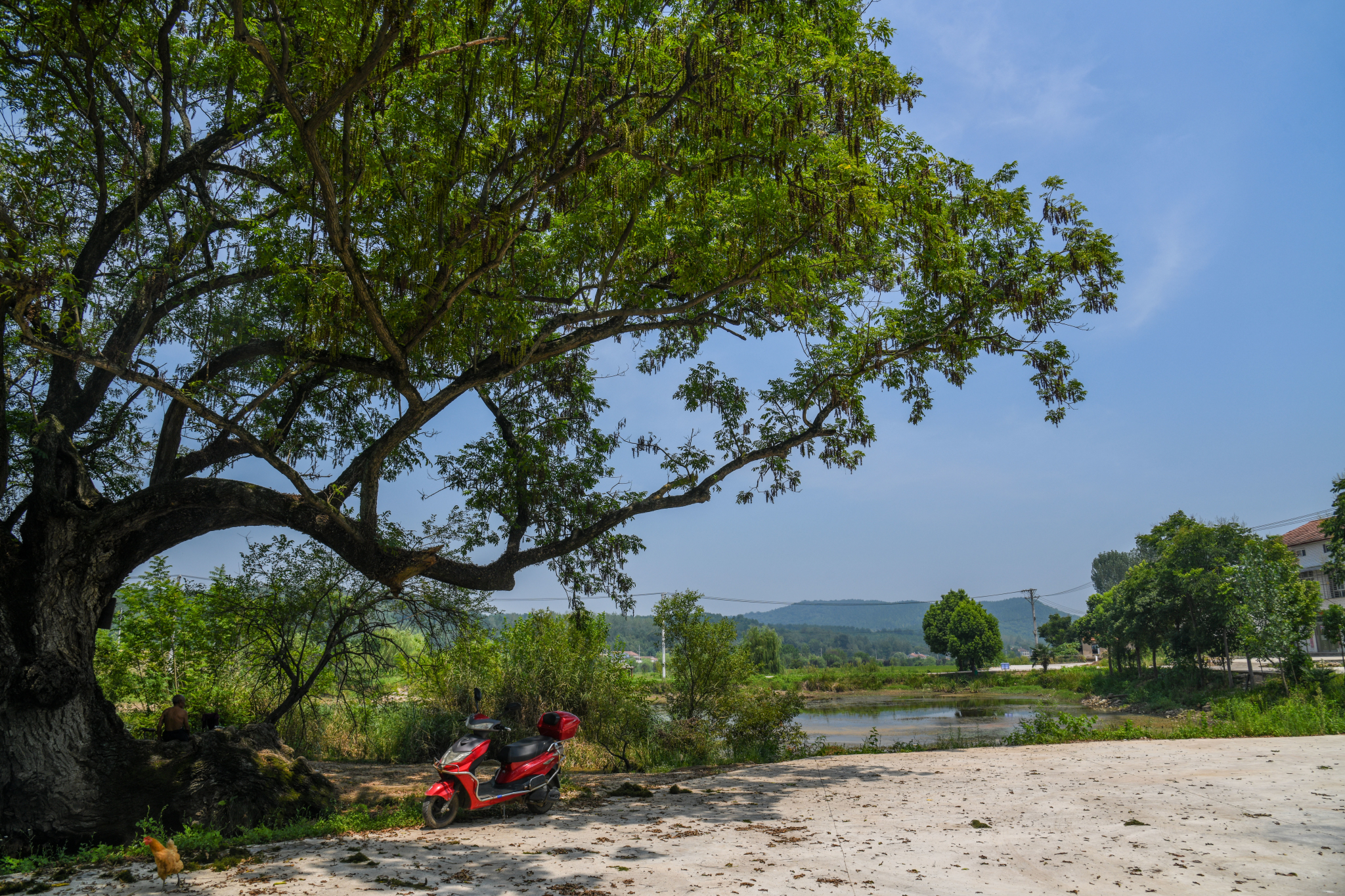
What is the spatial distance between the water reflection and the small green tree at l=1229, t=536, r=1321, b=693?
24.2 ft

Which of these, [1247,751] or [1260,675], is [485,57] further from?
[1260,675]

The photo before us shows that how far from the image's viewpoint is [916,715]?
32375 millimetres

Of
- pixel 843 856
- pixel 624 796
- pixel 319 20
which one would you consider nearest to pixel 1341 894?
pixel 843 856

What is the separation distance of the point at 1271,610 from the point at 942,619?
4684 centimetres

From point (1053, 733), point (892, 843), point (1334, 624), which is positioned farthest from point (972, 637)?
point (892, 843)

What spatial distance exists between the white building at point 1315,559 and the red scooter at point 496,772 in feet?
172

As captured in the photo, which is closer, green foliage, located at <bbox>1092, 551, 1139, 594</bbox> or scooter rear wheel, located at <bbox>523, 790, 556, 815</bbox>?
scooter rear wheel, located at <bbox>523, 790, 556, 815</bbox>

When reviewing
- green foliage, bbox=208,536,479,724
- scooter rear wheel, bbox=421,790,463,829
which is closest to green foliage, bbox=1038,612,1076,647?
green foliage, bbox=208,536,479,724

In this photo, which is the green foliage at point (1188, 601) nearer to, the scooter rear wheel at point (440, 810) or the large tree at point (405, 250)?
the large tree at point (405, 250)

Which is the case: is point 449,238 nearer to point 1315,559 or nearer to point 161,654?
point 161,654

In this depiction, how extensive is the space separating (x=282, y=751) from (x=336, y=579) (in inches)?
140

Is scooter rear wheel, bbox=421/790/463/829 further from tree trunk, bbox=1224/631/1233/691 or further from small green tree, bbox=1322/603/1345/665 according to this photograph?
small green tree, bbox=1322/603/1345/665

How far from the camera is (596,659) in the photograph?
14586 millimetres

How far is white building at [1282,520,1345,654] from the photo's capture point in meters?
46.8
